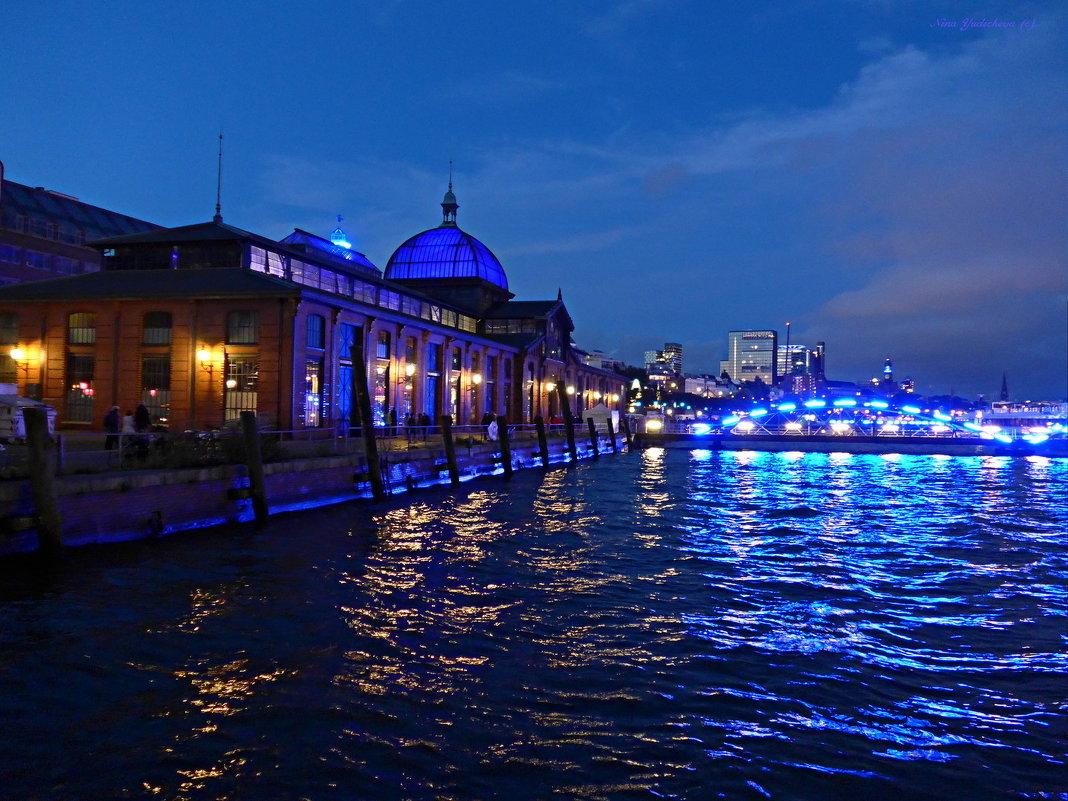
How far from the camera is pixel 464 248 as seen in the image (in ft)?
234

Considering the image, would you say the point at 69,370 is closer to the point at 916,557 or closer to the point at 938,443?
the point at 916,557

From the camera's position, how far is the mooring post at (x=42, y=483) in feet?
49.7

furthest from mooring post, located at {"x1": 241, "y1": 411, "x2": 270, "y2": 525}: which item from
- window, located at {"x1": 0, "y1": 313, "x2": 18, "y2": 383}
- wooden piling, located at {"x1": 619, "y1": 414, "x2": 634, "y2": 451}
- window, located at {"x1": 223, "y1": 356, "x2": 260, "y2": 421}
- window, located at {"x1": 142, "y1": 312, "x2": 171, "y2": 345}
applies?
wooden piling, located at {"x1": 619, "y1": 414, "x2": 634, "y2": 451}

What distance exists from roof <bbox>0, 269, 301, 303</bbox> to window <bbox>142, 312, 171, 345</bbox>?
1.06 m

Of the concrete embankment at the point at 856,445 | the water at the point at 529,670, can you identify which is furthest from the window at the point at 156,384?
the concrete embankment at the point at 856,445

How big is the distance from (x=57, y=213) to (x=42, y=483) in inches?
2316

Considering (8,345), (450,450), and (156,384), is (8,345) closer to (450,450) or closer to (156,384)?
A: (156,384)

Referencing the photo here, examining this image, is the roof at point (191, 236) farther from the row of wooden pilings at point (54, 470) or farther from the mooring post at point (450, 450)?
the row of wooden pilings at point (54, 470)

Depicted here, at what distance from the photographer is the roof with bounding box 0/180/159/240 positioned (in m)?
58.9

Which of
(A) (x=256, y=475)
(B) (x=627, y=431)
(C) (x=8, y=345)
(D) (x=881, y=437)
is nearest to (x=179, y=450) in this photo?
(A) (x=256, y=475)

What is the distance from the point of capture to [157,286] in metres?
35.8

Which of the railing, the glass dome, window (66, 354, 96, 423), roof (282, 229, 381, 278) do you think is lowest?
the railing

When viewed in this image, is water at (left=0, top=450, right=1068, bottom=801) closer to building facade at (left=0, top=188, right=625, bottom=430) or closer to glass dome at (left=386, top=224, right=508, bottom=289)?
building facade at (left=0, top=188, right=625, bottom=430)

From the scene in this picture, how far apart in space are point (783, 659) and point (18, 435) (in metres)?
19.9
